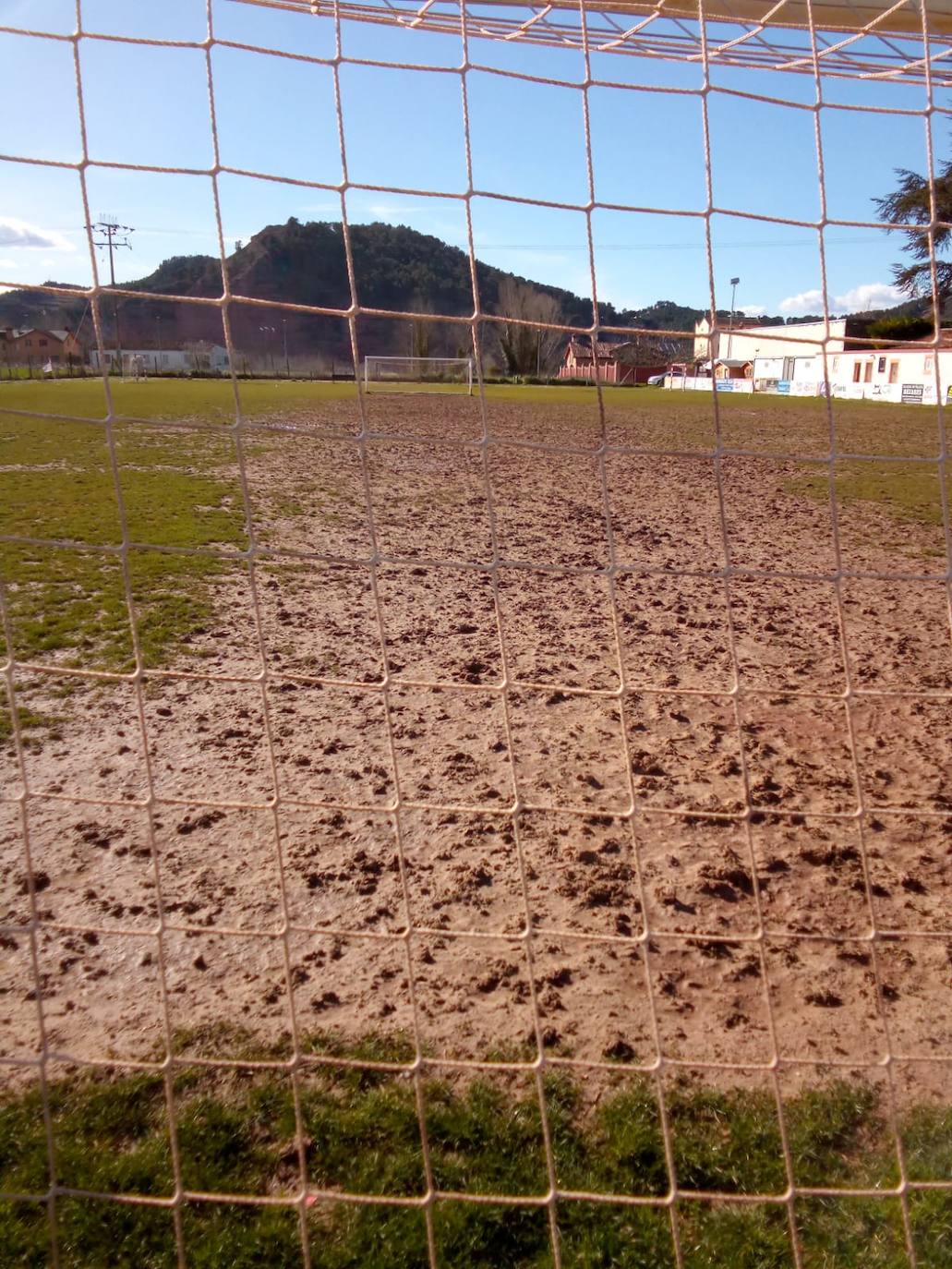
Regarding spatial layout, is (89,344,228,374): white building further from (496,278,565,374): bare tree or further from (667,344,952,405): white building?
(667,344,952,405): white building

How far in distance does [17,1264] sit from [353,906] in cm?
119

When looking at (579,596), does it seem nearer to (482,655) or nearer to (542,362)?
(482,655)

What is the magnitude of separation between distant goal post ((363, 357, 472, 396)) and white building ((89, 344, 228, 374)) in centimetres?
1248

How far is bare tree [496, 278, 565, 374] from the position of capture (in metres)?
3.79

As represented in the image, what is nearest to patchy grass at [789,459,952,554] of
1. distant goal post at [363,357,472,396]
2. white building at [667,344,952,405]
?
white building at [667,344,952,405]

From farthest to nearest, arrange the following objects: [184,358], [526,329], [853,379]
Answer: [853,379], [184,358], [526,329]

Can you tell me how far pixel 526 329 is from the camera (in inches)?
186

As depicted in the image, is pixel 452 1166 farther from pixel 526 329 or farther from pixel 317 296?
pixel 317 296

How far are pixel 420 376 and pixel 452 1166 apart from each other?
2995 centimetres

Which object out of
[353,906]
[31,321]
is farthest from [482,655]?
[31,321]

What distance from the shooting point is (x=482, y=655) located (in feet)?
16.4

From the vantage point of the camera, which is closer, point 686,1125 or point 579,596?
point 686,1125

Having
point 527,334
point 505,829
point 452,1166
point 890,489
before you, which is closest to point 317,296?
point 527,334

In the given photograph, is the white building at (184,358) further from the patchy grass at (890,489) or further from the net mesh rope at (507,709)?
the patchy grass at (890,489)
